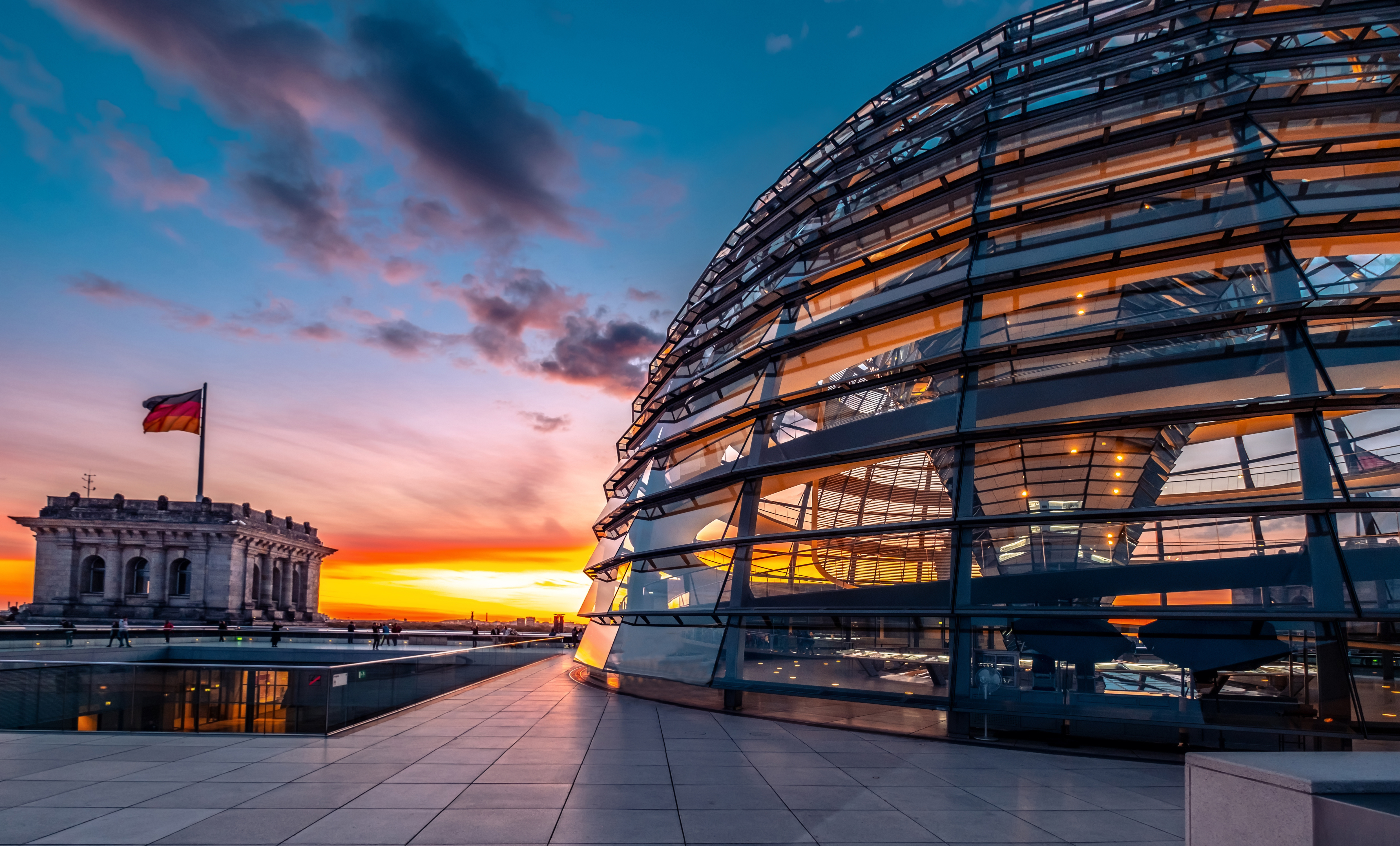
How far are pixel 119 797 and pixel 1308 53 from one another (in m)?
22.9

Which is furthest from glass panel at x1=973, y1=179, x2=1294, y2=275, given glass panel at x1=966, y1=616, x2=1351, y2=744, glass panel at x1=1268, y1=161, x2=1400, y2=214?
glass panel at x1=966, y1=616, x2=1351, y2=744

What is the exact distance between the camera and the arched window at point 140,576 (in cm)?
8288

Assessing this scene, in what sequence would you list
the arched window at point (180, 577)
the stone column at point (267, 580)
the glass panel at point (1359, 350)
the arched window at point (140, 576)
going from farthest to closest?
the stone column at point (267, 580)
the arched window at point (180, 577)
the arched window at point (140, 576)
the glass panel at point (1359, 350)

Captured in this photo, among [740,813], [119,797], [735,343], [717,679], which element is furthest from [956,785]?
[735,343]

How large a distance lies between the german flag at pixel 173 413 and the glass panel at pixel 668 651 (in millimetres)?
62558

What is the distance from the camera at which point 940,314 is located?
1548 cm

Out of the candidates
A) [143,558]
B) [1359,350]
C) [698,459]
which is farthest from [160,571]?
[1359,350]

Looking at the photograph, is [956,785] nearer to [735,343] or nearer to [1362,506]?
[1362,506]

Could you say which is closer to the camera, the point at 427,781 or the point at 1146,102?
the point at 427,781

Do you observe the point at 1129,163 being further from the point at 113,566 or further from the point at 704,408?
the point at 113,566

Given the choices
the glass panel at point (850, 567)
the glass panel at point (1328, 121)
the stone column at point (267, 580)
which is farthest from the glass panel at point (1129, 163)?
the stone column at point (267, 580)

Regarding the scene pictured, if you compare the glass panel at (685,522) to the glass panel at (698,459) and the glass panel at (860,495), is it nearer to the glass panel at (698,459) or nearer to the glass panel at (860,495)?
the glass panel at (698,459)

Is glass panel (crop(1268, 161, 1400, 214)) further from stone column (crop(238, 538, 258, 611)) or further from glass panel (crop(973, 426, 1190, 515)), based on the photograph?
stone column (crop(238, 538, 258, 611))

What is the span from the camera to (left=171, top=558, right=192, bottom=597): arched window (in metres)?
83.9
